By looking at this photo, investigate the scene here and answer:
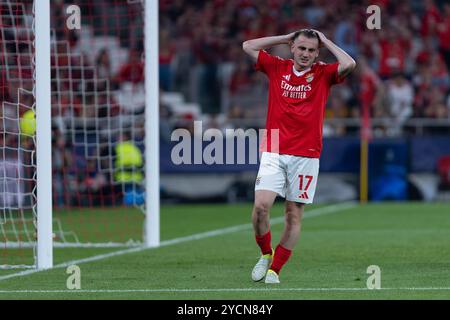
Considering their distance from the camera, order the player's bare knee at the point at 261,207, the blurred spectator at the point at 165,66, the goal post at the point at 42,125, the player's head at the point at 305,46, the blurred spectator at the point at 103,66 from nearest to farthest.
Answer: the player's head at the point at 305,46 → the player's bare knee at the point at 261,207 → the goal post at the point at 42,125 → the blurred spectator at the point at 103,66 → the blurred spectator at the point at 165,66

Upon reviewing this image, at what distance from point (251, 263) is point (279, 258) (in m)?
1.89

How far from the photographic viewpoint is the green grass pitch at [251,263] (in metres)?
9.81

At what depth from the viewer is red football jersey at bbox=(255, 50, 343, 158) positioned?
10.5 m

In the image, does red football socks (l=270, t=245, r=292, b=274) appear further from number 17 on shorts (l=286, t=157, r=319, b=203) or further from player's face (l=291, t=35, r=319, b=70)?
player's face (l=291, t=35, r=319, b=70)

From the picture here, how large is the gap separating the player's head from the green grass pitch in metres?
1.94

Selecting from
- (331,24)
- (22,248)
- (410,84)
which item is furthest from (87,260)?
(331,24)

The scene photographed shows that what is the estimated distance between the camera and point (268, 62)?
35.4 ft

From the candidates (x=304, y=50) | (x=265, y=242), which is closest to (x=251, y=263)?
(x=265, y=242)

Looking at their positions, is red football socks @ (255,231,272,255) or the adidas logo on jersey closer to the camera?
the adidas logo on jersey

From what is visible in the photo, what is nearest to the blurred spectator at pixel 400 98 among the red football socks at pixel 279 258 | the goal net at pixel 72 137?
the goal net at pixel 72 137

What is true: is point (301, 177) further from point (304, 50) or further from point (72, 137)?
point (72, 137)

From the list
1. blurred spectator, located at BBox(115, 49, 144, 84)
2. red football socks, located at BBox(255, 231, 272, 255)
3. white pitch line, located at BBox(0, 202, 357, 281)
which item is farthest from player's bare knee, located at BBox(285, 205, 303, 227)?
blurred spectator, located at BBox(115, 49, 144, 84)

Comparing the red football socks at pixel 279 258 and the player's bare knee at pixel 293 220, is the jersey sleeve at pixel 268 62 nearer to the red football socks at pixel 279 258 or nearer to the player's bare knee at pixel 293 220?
the player's bare knee at pixel 293 220

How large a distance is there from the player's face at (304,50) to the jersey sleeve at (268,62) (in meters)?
0.27
